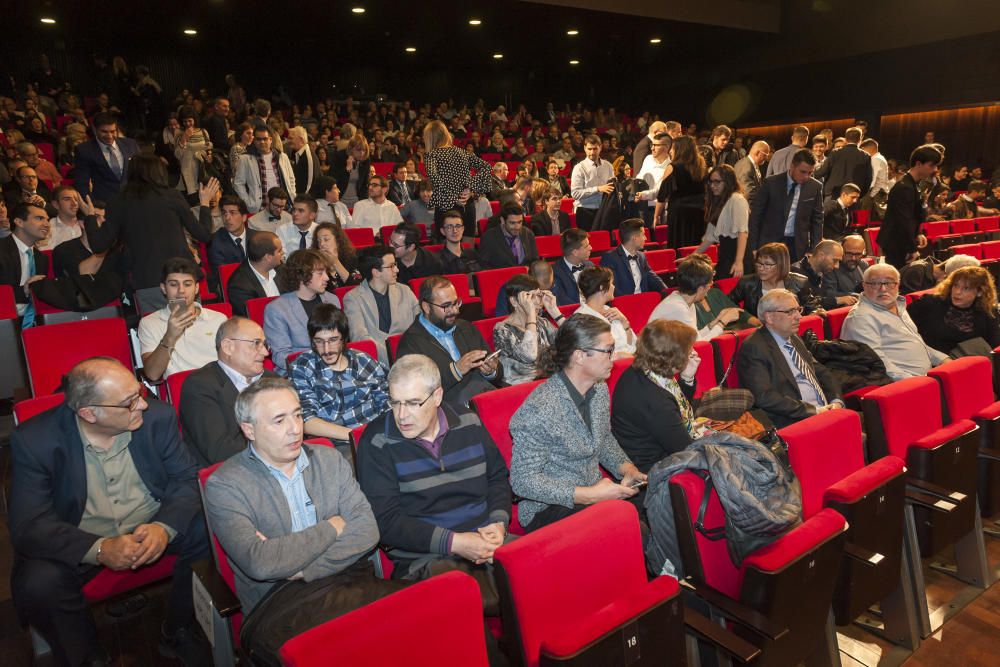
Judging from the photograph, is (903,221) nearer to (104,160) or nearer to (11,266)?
(104,160)

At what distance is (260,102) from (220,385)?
15.8ft

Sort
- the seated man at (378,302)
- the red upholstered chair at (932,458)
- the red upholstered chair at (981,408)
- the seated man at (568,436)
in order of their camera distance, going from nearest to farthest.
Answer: the seated man at (568,436) < the red upholstered chair at (932,458) < the red upholstered chair at (981,408) < the seated man at (378,302)

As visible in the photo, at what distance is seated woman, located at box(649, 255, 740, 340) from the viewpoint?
12.0 feet

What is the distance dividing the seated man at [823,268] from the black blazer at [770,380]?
5.89ft

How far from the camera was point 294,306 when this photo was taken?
3.49 m

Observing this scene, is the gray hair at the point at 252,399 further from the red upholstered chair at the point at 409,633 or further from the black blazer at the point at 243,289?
the black blazer at the point at 243,289

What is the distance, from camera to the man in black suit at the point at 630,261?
464cm

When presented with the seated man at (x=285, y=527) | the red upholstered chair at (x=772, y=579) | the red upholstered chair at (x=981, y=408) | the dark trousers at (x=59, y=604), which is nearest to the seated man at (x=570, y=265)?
the red upholstered chair at (x=981, y=408)

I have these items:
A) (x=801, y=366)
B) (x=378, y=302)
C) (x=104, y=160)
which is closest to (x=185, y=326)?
(x=378, y=302)

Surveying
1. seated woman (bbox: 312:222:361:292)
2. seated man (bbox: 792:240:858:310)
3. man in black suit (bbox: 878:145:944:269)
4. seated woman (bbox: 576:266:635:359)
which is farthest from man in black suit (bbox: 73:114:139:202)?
man in black suit (bbox: 878:145:944:269)

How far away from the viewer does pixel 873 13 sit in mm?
12430

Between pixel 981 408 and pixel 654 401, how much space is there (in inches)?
66.3

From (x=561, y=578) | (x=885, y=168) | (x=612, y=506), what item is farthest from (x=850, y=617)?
(x=885, y=168)

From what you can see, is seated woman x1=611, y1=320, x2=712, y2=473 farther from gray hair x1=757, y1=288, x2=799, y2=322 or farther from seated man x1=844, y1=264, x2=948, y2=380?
seated man x1=844, y1=264, x2=948, y2=380
